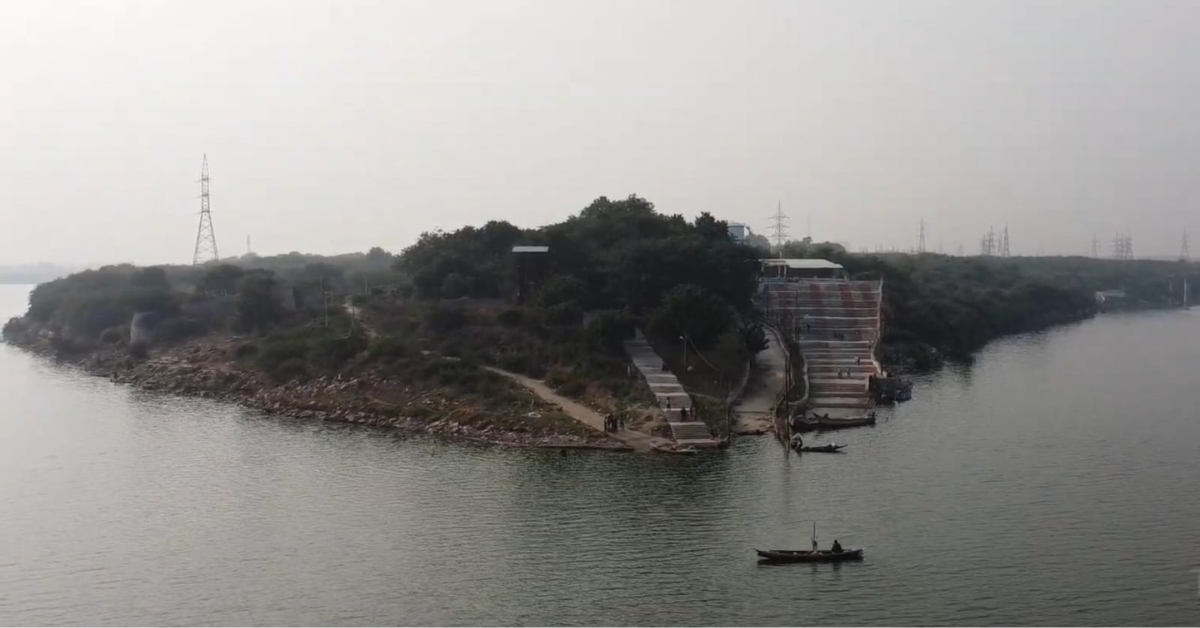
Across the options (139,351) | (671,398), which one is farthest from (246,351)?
(671,398)

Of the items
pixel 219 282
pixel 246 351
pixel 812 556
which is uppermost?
pixel 219 282

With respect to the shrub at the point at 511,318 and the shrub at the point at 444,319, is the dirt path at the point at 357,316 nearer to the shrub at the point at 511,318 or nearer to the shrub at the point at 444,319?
the shrub at the point at 444,319

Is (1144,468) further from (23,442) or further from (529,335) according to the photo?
(23,442)

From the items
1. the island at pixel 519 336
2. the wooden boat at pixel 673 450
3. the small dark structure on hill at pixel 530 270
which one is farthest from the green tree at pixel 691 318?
the small dark structure on hill at pixel 530 270

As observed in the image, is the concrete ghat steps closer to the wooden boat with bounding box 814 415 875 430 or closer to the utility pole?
the wooden boat with bounding box 814 415 875 430

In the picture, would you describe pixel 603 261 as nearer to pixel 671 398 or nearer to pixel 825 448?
pixel 671 398

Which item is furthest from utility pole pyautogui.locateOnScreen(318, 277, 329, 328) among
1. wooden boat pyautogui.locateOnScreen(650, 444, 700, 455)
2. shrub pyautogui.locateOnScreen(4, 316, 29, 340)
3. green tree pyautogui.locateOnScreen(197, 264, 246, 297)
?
shrub pyautogui.locateOnScreen(4, 316, 29, 340)
